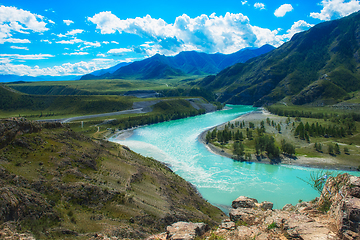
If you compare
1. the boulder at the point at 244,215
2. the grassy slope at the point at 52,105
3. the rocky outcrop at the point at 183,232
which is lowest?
the rocky outcrop at the point at 183,232

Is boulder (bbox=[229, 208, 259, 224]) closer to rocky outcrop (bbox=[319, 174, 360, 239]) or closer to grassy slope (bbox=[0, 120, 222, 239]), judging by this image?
rocky outcrop (bbox=[319, 174, 360, 239])

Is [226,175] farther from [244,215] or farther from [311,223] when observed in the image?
[311,223]

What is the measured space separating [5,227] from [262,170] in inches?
2255

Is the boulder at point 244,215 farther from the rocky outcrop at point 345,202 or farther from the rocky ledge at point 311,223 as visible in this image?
the rocky outcrop at point 345,202

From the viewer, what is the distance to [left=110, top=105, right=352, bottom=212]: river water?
4075 centimetres

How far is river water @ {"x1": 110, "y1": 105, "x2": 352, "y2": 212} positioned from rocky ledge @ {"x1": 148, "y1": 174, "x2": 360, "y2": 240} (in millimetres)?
25568

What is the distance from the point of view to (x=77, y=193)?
20938mm

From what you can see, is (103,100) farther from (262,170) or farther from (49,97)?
(262,170)

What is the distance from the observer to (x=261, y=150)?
6594 centimetres

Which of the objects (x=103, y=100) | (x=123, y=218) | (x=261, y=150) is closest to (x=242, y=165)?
(x=261, y=150)

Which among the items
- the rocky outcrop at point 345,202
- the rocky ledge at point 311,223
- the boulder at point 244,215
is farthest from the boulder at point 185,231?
the rocky outcrop at point 345,202

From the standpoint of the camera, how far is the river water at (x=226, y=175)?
134 ft

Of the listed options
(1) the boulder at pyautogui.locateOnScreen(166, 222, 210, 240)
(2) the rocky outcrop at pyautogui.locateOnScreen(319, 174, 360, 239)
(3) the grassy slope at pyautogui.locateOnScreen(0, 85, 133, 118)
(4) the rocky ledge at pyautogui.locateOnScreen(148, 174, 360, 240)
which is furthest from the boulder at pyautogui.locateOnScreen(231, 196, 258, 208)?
(3) the grassy slope at pyautogui.locateOnScreen(0, 85, 133, 118)

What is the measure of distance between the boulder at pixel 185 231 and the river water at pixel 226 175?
2511 cm
